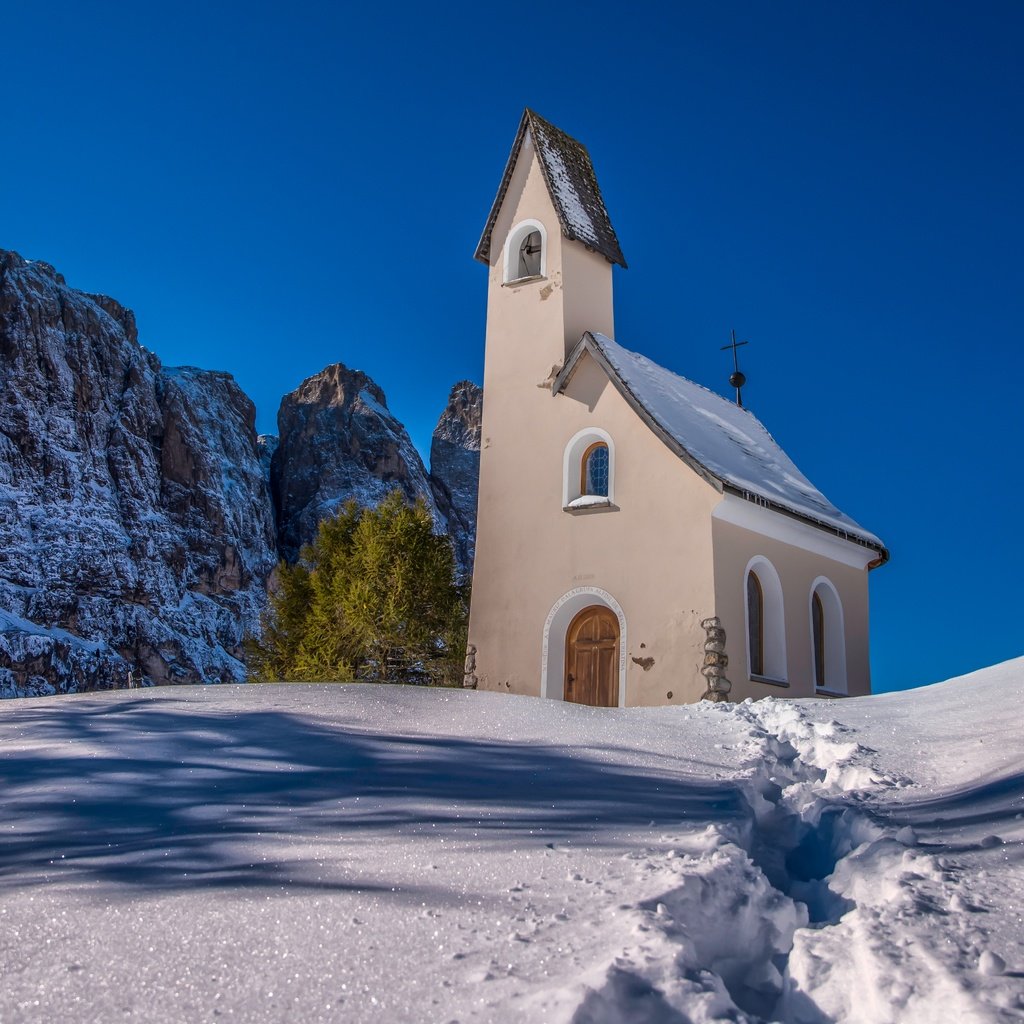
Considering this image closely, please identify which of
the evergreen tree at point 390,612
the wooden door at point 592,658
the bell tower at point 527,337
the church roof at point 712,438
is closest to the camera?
the church roof at point 712,438

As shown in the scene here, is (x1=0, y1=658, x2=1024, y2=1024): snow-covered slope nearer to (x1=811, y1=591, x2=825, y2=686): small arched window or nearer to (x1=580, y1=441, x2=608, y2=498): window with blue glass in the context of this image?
(x1=580, y1=441, x2=608, y2=498): window with blue glass

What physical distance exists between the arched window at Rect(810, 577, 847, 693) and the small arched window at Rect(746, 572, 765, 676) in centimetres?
154

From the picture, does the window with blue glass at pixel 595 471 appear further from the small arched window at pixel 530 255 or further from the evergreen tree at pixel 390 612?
the evergreen tree at pixel 390 612

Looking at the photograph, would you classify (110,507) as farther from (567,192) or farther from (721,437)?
(721,437)

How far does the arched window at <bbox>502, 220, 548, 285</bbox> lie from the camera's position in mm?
16422

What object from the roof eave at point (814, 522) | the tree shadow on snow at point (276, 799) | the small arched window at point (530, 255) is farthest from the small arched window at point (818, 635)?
the tree shadow on snow at point (276, 799)

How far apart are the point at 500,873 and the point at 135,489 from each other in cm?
6018

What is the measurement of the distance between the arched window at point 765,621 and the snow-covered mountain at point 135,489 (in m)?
41.5

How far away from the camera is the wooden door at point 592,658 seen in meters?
13.7

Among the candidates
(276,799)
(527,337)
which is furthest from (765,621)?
(276,799)

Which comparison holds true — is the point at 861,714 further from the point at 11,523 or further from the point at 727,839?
the point at 11,523

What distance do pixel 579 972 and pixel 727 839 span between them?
4.89ft

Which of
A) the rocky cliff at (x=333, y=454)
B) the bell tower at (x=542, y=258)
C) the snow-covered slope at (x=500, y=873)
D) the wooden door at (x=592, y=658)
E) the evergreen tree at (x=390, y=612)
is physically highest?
the rocky cliff at (x=333, y=454)

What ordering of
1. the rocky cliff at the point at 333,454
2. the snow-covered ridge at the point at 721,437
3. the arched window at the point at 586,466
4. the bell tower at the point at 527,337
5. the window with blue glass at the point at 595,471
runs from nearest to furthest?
the snow-covered ridge at the point at 721,437, the arched window at the point at 586,466, the window with blue glass at the point at 595,471, the bell tower at the point at 527,337, the rocky cliff at the point at 333,454
